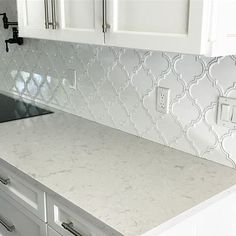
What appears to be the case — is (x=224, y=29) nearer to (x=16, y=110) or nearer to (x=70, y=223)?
(x=70, y=223)

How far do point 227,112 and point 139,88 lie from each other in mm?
449

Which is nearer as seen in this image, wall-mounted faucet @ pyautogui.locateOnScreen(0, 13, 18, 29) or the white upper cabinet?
the white upper cabinet

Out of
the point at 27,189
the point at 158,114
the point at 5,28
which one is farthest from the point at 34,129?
the point at 5,28

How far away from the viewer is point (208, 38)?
38.3 inches

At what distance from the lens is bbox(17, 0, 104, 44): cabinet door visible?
1267mm

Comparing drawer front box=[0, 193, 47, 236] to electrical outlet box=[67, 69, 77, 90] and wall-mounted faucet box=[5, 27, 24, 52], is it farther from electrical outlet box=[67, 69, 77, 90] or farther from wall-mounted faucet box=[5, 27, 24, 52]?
wall-mounted faucet box=[5, 27, 24, 52]

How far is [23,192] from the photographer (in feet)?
4.51

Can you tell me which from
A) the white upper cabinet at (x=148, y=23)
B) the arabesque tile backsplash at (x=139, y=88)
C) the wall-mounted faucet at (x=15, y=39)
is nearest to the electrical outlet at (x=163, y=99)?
the arabesque tile backsplash at (x=139, y=88)

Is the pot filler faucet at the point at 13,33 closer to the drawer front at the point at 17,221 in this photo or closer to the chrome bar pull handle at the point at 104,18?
the drawer front at the point at 17,221

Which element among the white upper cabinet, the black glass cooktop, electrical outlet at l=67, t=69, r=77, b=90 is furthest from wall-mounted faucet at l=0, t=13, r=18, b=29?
the white upper cabinet

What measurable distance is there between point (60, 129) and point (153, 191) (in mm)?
771

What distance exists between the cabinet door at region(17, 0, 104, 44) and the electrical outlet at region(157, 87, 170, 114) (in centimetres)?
38

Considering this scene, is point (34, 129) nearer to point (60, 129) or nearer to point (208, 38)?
point (60, 129)

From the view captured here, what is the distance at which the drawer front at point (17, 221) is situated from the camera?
1.32 m
